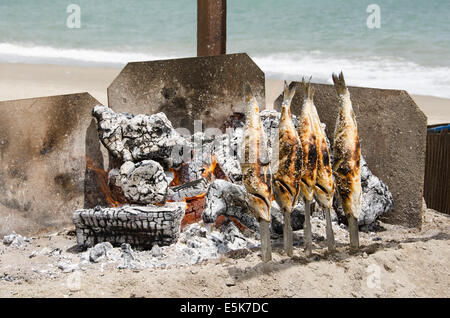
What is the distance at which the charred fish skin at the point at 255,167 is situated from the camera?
3.35 m

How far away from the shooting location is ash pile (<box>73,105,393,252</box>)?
165 inches

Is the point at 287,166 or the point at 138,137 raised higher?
the point at 138,137

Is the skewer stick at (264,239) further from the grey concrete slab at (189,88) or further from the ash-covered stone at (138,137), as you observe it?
the grey concrete slab at (189,88)

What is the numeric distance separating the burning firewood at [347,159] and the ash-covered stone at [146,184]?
5.45 ft

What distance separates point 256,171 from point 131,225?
1.48 metres

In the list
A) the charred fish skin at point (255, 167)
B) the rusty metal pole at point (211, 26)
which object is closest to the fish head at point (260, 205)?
the charred fish skin at point (255, 167)

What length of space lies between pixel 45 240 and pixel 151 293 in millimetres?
2193

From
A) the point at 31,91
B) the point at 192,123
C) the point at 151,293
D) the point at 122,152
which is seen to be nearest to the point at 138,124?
the point at 122,152

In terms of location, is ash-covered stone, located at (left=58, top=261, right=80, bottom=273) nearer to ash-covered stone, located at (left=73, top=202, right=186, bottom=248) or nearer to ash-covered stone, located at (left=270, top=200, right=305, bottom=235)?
ash-covered stone, located at (left=73, top=202, right=186, bottom=248)

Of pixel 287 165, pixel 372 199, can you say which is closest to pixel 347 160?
pixel 287 165

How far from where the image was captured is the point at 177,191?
15.3 ft

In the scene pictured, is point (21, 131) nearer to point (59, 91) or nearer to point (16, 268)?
point (16, 268)

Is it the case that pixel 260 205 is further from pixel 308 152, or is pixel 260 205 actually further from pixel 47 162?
pixel 47 162

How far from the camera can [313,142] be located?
3.63 m
